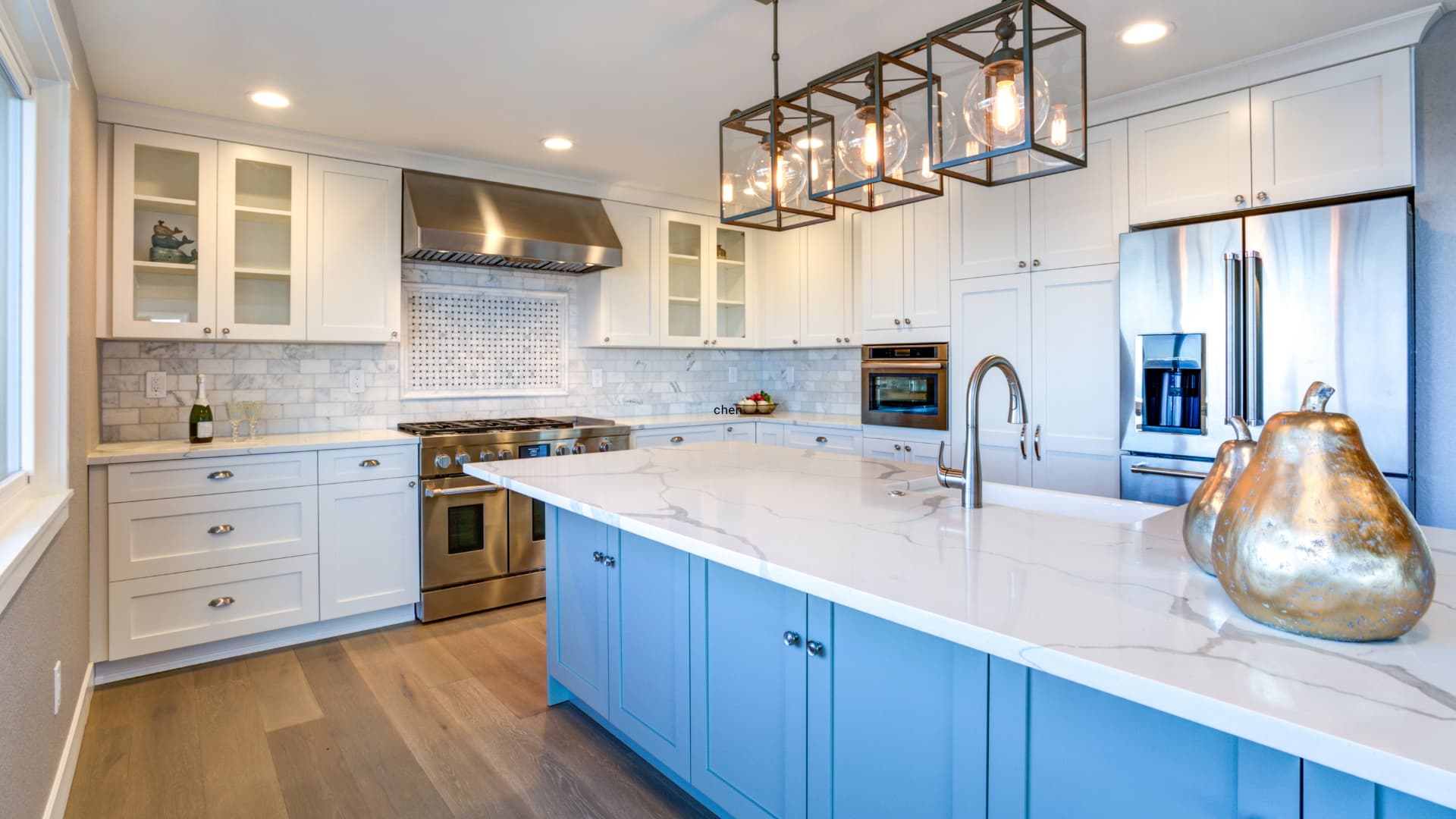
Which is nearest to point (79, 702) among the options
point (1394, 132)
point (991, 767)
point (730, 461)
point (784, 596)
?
point (730, 461)

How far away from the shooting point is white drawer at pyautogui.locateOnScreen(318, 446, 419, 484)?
3.42 metres

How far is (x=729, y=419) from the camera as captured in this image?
4926mm

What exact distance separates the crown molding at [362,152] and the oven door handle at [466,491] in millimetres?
1686

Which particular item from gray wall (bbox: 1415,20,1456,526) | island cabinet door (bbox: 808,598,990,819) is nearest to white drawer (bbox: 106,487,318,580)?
island cabinet door (bbox: 808,598,990,819)

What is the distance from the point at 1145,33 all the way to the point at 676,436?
3.10m

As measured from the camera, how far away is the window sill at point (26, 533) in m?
1.51

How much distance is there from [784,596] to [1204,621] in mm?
843

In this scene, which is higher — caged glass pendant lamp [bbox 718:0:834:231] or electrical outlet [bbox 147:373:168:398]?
caged glass pendant lamp [bbox 718:0:834:231]

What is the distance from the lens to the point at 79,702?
253 centimetres

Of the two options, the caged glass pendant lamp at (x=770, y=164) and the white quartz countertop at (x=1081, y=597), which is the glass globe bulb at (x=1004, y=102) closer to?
the caged glass pendant lamp at (x=770, y=164)

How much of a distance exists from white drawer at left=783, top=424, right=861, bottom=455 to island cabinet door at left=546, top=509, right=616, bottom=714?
2.13 meters

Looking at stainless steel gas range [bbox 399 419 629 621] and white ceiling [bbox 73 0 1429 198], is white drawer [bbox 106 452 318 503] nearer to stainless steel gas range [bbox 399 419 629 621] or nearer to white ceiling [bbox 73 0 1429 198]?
stainless steel gas range [bbox 399 419 629 621]

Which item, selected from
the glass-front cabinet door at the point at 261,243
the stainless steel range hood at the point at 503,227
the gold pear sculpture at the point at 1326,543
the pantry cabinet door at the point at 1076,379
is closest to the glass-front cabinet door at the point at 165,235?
the glass-front cabinet door at the point at 261,243

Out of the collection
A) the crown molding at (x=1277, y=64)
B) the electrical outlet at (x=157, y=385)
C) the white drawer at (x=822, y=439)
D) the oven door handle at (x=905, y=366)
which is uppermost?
the crown molding at (x=1277, y=64)
